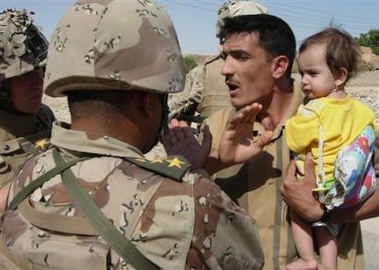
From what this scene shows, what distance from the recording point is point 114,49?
5.23 feet

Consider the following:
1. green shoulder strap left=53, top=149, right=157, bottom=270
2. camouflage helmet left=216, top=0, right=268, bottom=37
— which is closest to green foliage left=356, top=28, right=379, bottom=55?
camouflage helmet left=216, top=0, right=268, bottom=37

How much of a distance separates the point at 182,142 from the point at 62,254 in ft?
3.21

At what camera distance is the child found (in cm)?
245

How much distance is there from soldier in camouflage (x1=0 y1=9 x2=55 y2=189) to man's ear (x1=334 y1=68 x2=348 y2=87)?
1515 mm

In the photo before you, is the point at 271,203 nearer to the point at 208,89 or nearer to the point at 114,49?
the point at 114,49

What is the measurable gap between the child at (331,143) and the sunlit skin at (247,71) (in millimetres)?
241

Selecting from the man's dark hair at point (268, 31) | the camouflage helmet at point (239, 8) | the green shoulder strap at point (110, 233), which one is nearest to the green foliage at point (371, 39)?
the camouflage helmet at point (239, 8)

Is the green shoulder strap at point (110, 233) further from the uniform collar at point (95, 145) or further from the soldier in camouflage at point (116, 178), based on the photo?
the uniform collar at point (95, 145)

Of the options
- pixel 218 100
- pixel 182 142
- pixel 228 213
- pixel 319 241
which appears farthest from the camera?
pixel 218 100

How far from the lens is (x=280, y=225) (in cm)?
260

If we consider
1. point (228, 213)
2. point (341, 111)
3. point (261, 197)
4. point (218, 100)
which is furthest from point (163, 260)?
point (218, 100)

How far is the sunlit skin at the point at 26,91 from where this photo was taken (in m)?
2.99

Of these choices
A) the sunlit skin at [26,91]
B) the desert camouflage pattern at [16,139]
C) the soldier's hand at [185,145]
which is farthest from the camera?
the sunlit skin at [26,91]

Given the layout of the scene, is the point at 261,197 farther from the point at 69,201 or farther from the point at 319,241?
the point at 69,201
